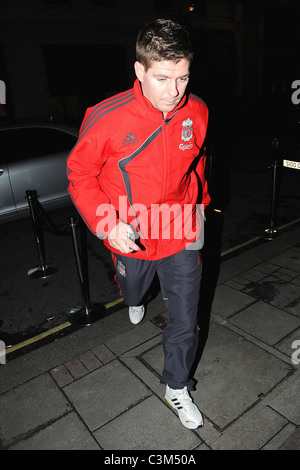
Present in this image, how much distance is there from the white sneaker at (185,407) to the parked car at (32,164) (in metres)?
3.76

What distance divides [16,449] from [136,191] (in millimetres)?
1693

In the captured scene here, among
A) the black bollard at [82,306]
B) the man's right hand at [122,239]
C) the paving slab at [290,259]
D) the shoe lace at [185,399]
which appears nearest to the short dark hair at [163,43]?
the man's right hand at [122,239]

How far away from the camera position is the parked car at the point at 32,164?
487cm

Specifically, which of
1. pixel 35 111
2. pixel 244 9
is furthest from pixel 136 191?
pixel 244 9

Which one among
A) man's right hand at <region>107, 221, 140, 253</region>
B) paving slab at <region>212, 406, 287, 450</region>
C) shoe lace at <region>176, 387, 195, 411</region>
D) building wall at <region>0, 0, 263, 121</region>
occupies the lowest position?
paving slab at <region>212, 406, 287, 450</region>

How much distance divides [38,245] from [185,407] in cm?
264

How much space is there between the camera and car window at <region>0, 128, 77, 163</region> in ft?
16.2

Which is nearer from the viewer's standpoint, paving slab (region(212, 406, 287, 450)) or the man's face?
the man's face

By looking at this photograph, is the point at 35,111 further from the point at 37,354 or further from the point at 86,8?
the point at 37,354

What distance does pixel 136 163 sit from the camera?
6.26 feet

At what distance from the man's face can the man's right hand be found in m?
0.69

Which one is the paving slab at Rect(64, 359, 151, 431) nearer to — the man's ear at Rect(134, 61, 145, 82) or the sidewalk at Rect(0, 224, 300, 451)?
→ the sidewalk at Rect(0, 224, 300, 451)

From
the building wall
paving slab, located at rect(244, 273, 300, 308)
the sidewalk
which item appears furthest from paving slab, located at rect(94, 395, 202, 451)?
the building wall

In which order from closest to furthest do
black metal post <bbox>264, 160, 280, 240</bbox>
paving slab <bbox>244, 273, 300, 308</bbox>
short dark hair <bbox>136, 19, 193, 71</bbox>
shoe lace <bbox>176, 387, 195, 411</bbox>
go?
short dark hair <bbox>136, 19, 193, 71</bbox>
shoe lace <bbox>176, 387, 195, 411</bbox>
paving slab <bbox>244, 273, 300, 308</bbox>
black metal post <bbox>264, 160, 280, 240</bbox>
